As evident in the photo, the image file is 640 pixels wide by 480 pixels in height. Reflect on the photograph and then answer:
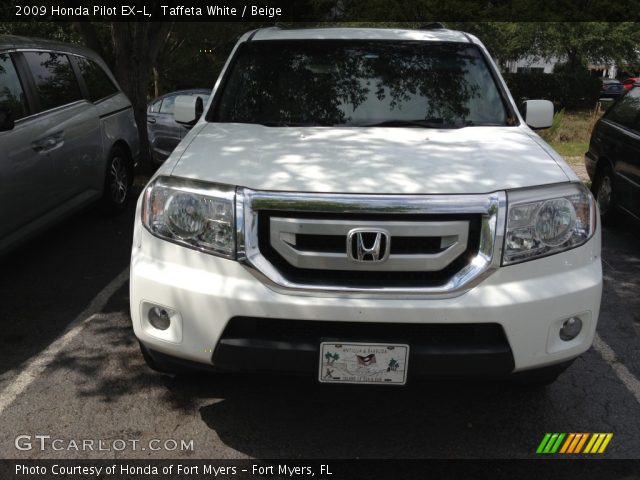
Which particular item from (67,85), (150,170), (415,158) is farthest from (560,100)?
(415,158)

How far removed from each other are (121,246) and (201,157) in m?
3.29

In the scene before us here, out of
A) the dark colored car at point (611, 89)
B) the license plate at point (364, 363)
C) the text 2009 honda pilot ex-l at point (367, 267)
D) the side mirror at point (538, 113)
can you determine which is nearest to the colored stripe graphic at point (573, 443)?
the text 2009 honda pilot ex-l at point (367, 267)

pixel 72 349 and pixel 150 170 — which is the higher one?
pixel 72 349

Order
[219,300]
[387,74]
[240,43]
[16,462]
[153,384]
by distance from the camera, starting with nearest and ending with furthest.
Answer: [219,300] → [16,462] → [153,384] → [387,74] → [240,43]

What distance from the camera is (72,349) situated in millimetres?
4008

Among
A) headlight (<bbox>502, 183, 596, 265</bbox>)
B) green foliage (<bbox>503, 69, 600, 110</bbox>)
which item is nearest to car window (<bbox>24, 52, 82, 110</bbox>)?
headlight (<bbox>502, 183, 596, 265</bbox>)

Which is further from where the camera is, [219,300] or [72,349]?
[72,349]

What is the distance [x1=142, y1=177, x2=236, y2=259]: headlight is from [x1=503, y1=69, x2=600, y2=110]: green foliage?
79.4ft

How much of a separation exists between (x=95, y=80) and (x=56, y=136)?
59.9 inches

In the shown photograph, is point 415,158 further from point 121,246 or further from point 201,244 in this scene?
point 121,246

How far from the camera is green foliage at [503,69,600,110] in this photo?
25.2 m

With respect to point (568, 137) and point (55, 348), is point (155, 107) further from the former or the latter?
point (568, 137)

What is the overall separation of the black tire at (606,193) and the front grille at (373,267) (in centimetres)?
464

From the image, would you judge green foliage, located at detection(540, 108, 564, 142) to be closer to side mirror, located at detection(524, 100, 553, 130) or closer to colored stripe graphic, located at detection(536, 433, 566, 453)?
side mirror, located at detection(524, 100, 553, 130)
